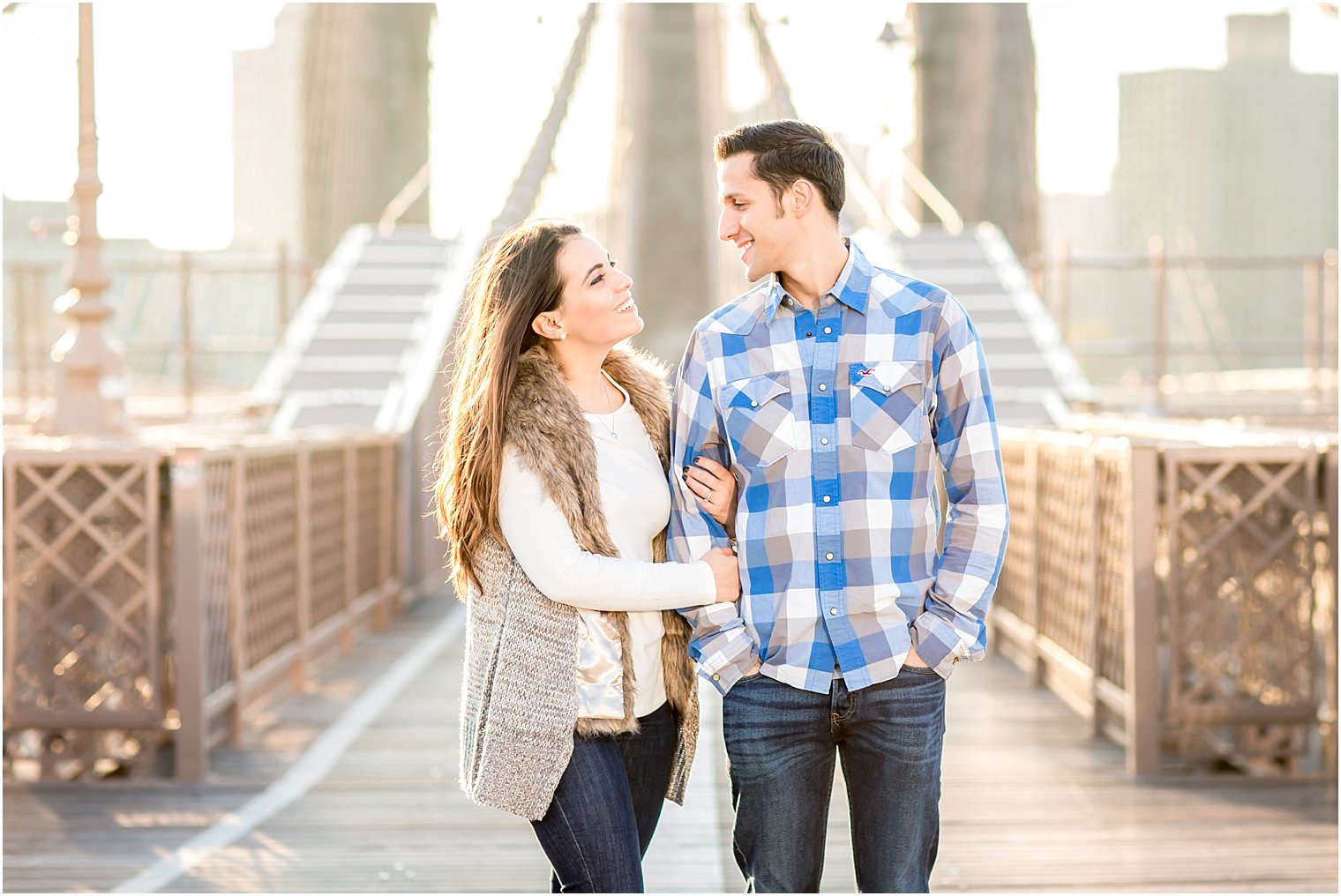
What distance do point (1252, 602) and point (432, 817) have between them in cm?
281

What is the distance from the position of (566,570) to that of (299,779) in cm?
325

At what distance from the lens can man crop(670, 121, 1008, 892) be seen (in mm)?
2320

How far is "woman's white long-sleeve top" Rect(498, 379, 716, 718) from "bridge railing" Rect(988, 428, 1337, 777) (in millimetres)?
3088

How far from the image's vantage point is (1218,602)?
17.2 feet

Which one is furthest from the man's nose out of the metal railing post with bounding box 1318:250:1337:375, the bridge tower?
the bridge tower

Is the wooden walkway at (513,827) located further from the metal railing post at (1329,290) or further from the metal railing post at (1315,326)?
the metal railing post at (1315,326)

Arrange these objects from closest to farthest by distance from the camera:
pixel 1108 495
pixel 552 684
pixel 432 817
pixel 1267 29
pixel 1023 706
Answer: pixel 552 684
pixel 432 817
pixel 1108 495
pixel 1023 706
pixel 1267 29

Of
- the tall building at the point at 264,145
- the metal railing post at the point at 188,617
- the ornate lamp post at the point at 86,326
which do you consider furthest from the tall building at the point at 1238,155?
the metal railing post at the point at 188,617

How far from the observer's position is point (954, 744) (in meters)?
5.84

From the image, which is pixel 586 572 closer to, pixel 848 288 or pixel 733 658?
pixel 733 658

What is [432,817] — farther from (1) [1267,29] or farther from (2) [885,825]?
(1) [1267,29]

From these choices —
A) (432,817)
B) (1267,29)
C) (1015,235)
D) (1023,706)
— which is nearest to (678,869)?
(432,817)

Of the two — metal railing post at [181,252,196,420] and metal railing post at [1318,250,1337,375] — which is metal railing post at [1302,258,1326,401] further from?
metal railing post at [181,252,196,420]

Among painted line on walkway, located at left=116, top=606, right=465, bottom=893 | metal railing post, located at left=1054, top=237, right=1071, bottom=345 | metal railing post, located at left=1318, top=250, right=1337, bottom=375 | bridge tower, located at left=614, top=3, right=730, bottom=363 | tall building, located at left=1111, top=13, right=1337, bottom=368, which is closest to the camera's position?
painted line on walkway, located at left=116, top=606, right=465, bottom=893
